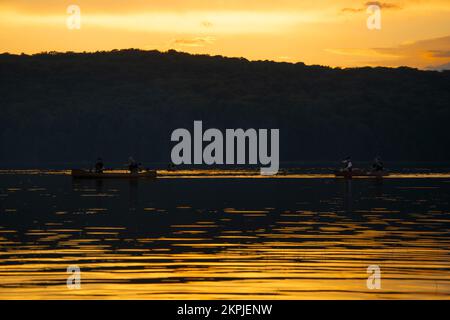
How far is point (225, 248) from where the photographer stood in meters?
36.1

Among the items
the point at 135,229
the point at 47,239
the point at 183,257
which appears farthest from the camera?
the point at 135,229

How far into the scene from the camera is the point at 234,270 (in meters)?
29.3

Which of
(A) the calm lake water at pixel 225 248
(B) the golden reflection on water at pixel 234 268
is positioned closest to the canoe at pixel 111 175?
(A) the calm lake water at pixel 225 248

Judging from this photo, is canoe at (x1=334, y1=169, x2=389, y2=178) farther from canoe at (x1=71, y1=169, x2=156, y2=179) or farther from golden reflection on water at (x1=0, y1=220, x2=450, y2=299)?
golden reflection on water at (x1=0, y1=220, x2=450, y2=299)

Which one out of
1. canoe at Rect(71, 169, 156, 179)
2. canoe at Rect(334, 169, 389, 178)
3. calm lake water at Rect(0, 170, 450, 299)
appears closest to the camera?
calm lake water at Rect(0, 170, 450, 299)

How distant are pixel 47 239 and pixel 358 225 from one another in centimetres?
1416

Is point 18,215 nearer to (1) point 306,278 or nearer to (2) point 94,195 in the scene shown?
(2) point 94,195

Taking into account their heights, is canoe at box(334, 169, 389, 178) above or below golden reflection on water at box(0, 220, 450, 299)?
below

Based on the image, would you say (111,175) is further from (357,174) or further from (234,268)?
(234,268)

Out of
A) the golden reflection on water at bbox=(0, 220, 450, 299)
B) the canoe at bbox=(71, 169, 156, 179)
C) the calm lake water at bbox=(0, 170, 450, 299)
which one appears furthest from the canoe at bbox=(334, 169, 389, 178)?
the golden reflection on water at bbox=(0, 220, 450, 299)

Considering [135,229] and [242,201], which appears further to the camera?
[242,201]

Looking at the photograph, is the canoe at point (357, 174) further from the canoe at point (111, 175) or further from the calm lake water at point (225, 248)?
the calm lake water at point (225, 248)

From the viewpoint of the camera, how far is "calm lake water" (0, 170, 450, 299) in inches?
1018
